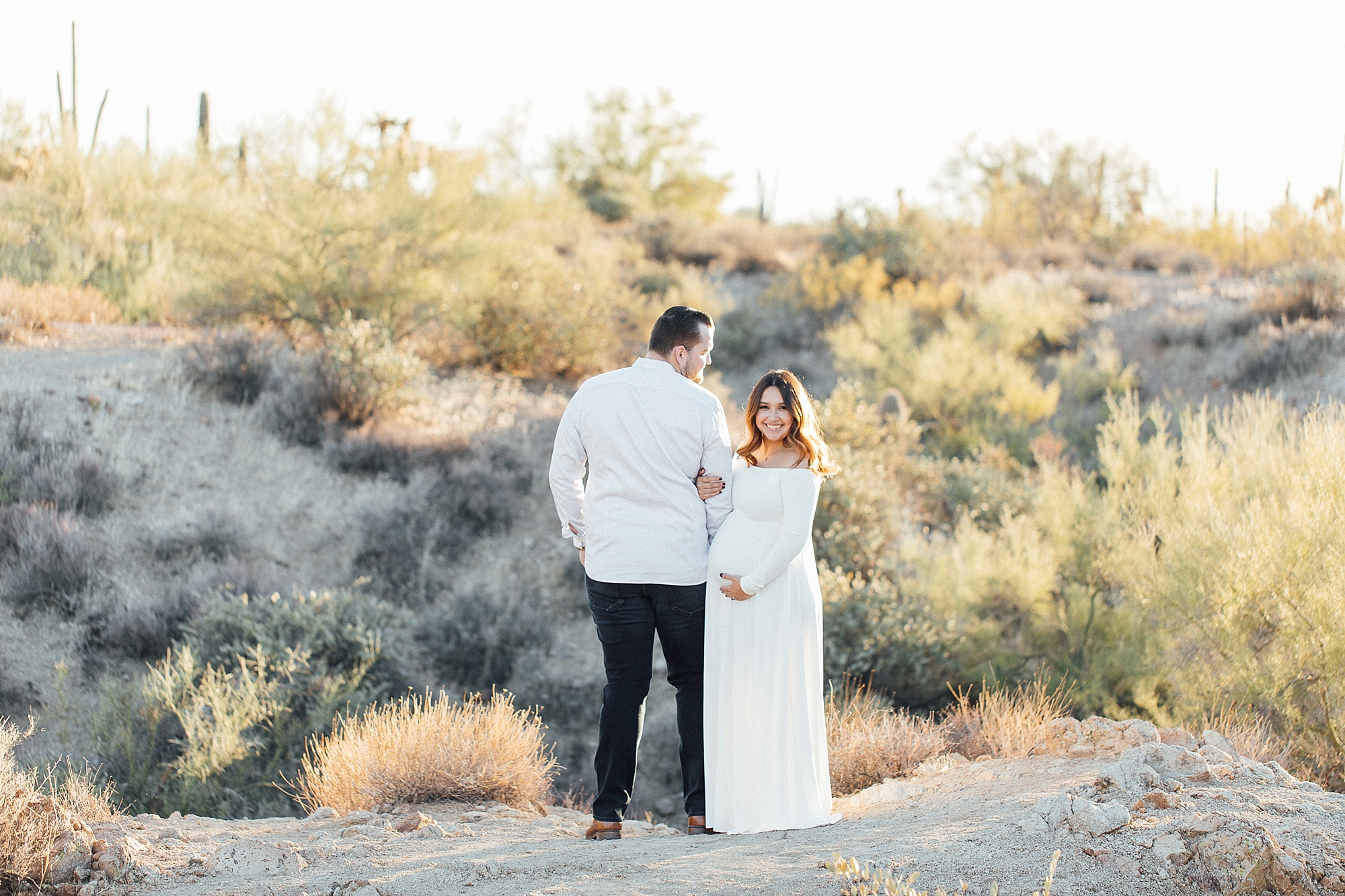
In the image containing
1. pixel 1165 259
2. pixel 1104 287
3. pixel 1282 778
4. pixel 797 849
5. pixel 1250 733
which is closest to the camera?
pixel 797 849

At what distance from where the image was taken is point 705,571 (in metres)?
4.17

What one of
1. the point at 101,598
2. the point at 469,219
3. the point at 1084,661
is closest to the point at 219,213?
the point at 469,219

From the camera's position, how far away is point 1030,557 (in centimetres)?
825

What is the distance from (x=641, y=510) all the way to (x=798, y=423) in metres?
0.79

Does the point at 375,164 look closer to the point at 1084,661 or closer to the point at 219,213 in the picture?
the point at 219,213

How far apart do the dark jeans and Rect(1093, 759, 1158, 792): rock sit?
1.65 m

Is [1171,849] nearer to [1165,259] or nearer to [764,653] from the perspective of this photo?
[764,653]

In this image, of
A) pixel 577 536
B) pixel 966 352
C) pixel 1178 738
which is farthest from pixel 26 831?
pixel 966 352

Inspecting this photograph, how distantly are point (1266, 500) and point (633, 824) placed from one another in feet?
15.3

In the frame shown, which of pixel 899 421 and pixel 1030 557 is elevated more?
pixel 899 421

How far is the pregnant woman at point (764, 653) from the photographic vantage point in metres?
4.12

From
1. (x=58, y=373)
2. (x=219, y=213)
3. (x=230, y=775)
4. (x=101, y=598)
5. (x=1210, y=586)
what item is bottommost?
(x=230, y=775)

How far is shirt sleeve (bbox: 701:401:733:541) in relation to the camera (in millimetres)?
4148

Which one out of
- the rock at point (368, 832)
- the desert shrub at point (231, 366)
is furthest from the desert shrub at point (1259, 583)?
the desert shrub at point (231, 366)
